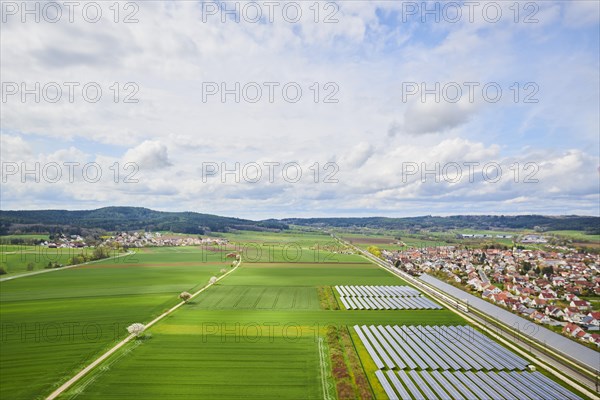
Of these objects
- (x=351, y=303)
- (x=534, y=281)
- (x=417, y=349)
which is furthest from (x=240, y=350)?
(x=534, y=281)

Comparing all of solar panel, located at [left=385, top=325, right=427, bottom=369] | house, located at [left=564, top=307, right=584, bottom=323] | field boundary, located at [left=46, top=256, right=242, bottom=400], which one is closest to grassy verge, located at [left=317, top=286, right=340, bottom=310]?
solar panel, located at [left=385, top=325, right=427, bottom=369]

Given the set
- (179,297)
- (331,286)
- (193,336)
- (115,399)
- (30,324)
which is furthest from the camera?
→ (331,286)

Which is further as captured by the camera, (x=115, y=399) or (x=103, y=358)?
(x=103, y=358)

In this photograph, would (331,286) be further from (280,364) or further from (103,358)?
(103,358)

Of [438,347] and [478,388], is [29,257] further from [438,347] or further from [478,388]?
[478,388]

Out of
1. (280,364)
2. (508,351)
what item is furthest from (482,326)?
(280,364)

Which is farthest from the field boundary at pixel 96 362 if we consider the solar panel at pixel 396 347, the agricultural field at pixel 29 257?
the agricultural field at pixel 29 257
